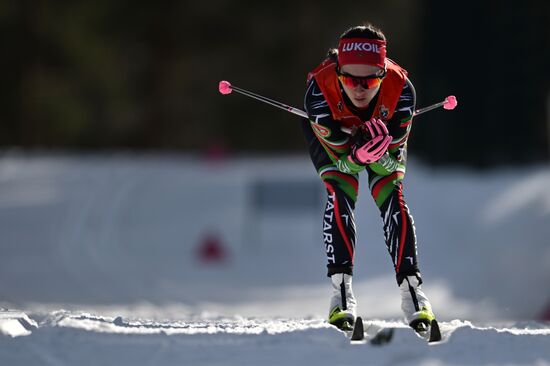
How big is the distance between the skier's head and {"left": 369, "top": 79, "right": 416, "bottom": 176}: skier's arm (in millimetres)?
203

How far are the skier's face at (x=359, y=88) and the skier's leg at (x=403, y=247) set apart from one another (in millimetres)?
527

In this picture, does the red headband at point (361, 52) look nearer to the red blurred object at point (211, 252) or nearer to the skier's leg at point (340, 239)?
the skier's leg at point (340, 239)

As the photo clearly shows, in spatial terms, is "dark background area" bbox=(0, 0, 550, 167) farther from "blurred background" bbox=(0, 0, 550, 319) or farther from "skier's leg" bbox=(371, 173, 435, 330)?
"skier's leg" bbox=(371, 173, 435, 330)

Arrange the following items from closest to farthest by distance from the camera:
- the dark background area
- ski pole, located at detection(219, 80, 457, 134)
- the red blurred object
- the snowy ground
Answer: the snowy ground < ski pole, located at detection(219, 80, 457, 134) < the red blurred object < the dark background area

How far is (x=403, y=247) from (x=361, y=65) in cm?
107

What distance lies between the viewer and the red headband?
594cm

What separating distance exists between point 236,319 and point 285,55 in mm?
26316

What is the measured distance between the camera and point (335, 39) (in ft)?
108

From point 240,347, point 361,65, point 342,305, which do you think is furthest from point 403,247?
point 240,347

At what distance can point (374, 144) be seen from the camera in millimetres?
5852

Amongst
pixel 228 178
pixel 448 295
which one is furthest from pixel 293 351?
pixel 228 178

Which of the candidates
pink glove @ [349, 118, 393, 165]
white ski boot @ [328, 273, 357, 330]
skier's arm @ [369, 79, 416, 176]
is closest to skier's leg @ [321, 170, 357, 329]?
white ski boot @ [328, 273, 357, 330]

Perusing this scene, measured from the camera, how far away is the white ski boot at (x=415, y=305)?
5.79 m

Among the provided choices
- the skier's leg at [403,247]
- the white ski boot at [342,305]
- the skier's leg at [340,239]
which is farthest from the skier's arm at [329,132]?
the white ski boot at [342,305]
